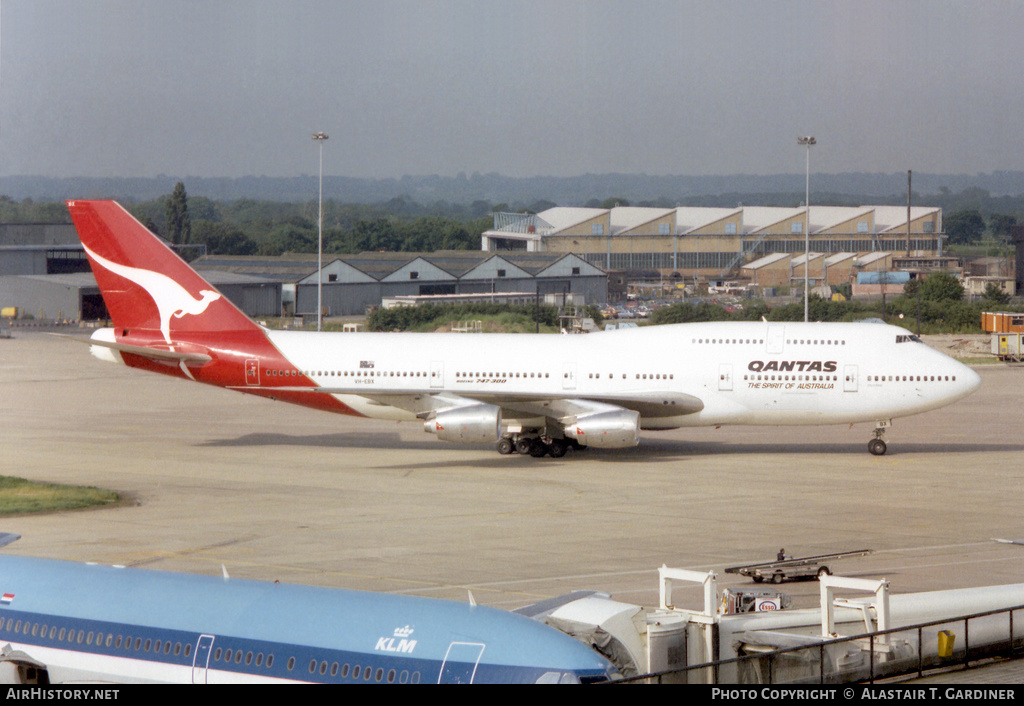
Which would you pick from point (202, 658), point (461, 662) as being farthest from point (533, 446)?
point (461, 662)

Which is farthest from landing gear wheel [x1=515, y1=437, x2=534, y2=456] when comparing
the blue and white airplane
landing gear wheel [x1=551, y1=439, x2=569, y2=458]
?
the blue and white airplane

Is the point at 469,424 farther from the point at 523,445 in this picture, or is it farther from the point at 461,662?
the point at 461,662

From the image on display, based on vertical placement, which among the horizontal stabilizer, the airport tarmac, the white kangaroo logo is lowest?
the airport tarmac

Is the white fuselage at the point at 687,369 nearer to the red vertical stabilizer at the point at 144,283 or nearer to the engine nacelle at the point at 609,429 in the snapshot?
the engine nacelle at the point at 609,429

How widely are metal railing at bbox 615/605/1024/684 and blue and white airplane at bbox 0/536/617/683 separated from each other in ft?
5.30

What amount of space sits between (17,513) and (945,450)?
33045 millimetres

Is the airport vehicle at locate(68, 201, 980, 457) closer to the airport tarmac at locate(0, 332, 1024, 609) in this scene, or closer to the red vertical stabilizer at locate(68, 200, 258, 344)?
the red vertical stabilizer at locate(68, 200, 258, 344)

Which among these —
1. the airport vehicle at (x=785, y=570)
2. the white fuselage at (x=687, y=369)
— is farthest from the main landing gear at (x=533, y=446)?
the airport vehicle at (x=785, y=570)

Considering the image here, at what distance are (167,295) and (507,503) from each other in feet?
60.0

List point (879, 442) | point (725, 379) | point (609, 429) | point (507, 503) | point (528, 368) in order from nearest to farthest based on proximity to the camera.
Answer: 1. point (507, 503)
2. point (609, 429)
3. point (725, 379)
4. point (528, 368)
5. point (879, 442)

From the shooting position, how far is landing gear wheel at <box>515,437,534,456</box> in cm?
4606

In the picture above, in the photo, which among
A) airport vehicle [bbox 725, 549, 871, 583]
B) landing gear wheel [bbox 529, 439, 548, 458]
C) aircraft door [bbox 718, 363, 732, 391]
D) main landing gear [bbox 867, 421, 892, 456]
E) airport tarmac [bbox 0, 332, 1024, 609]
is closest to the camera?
airport vehicle [bbox 725, 549, 871, 583]

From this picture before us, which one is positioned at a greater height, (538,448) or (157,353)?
(157,353)

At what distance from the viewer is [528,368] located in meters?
45.6
